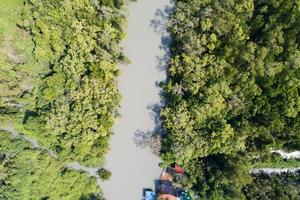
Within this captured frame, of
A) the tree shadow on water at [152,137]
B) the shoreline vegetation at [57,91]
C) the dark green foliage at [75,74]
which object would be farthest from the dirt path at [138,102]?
the dark green foliage at [75,74]

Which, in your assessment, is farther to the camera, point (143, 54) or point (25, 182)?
point (143, 54)

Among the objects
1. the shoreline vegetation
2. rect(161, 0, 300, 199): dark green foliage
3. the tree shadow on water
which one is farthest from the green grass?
rect(161, 0, 300, 199): dark green foliage

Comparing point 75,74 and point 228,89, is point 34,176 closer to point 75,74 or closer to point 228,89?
point 75,74

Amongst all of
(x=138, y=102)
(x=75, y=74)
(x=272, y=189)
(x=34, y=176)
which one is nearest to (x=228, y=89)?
(x=138, y=102)

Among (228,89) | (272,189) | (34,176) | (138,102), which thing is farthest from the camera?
(138,102)

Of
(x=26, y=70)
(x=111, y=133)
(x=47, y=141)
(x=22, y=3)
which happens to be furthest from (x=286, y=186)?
(x=22, y=3)

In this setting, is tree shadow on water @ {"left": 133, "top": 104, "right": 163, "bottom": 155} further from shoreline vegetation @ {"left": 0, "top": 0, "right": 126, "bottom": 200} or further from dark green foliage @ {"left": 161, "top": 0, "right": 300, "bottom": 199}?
shoreline vegetation @ {"left": 0, "top": 0, "right": 126, "bottom": 200}

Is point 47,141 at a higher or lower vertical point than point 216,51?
lower

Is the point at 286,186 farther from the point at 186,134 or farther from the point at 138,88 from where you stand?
the point at 138,88
